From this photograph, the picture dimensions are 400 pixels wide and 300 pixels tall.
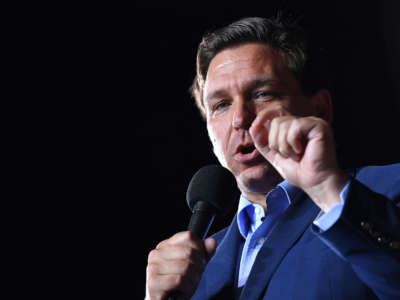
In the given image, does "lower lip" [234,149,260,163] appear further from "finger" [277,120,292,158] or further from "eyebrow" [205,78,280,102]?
"finger" [277,120,292,158]

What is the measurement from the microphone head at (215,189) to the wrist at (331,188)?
0.53m

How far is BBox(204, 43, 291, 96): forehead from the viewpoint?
1880mm

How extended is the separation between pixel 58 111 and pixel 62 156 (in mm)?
301

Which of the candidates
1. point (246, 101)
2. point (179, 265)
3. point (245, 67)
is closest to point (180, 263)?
point (179, 265)

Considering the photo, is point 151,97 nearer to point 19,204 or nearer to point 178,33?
point 178,33

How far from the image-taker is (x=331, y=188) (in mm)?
1004

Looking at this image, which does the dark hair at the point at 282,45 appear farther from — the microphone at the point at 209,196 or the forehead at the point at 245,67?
the microphone at the point at 209,196

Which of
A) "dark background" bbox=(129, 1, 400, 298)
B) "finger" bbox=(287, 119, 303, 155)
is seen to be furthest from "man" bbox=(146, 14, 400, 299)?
"dark background" bbox=(129, 1, 400, 298)

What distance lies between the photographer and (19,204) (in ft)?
8.98

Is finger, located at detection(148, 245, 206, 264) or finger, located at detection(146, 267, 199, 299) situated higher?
finger, located at detection(148, 245, 206, 264)

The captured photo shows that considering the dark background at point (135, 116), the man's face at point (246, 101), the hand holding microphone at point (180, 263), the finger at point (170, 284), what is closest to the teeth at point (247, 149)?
the man's face at point (246, 101)

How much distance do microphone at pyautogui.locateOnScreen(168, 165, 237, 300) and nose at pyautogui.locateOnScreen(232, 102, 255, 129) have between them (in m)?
0.19

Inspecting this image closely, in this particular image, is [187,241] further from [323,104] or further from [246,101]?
[323,104]

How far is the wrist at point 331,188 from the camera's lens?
1001mm
